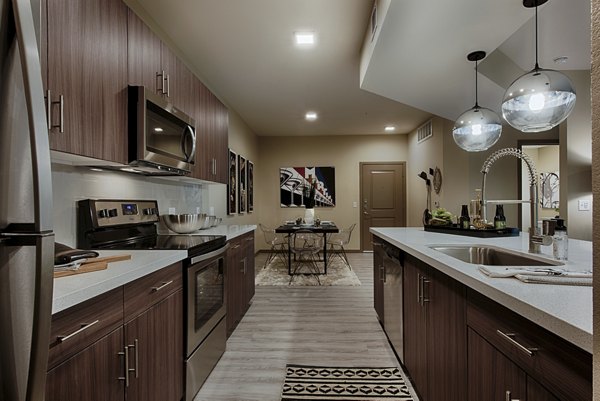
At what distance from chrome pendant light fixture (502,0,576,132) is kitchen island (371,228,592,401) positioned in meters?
0.80

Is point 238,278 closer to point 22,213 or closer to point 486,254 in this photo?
point 486,254

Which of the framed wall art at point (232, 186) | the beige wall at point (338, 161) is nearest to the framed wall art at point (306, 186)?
the beige wall at point (338, 161)

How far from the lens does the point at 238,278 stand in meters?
2.95

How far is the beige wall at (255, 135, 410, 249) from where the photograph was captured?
729cm

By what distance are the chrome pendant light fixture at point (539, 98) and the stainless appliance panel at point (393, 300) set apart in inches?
47.9

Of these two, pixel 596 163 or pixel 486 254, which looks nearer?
pixel 596 163

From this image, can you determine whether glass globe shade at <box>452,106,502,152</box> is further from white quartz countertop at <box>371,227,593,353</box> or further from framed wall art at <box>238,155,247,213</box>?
framed wall art at <box>238,155,247,213</box>

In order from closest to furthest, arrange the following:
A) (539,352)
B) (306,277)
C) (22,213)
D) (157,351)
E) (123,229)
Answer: (22,213) < (539,352) < (157,351) < (123,229) < (306,277)

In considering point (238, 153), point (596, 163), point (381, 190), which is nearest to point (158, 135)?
point (596, 163)

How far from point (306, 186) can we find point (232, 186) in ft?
8.72

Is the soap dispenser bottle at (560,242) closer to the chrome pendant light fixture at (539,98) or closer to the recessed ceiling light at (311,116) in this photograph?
the chrome pendant light fixture at (539,98)

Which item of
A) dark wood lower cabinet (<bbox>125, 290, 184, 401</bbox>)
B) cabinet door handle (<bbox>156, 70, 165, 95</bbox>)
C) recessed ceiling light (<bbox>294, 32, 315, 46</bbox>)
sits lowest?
dark wood lower cabinet (<bbox>125, 290, 184, 401</bbox>)

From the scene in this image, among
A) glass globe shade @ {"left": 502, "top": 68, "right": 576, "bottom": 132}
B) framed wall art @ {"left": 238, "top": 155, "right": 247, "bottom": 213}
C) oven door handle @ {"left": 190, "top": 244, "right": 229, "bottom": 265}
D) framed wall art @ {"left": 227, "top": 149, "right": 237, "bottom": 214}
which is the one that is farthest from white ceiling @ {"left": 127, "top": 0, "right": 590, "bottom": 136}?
oven door handle @ {"left": 190, "top": 244, "right": 229, "bottom": 265}

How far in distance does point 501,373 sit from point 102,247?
201cm
